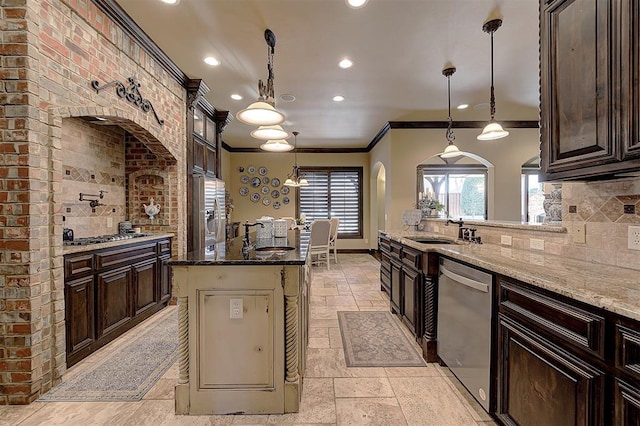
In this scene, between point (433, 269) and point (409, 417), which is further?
point (433, 269)

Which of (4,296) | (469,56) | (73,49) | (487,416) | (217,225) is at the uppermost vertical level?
(469,56)

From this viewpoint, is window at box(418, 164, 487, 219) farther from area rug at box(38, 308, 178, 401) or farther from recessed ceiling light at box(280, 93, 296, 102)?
area rug at box(38, 308, 178, 401)

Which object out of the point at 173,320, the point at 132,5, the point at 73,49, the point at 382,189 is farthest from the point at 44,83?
the point at 382,189

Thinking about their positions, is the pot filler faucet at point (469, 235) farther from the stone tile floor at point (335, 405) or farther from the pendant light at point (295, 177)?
the pendant light at point (295, 177)

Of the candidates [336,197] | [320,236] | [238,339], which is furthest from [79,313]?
[336,197]

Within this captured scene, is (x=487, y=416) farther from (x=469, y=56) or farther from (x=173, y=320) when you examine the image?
(x=469, y=56)

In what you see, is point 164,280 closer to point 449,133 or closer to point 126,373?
point 126,373

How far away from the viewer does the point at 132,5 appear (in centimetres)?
250

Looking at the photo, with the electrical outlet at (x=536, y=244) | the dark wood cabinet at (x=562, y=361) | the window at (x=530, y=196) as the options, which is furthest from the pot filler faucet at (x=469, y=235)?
the window at (x=530, y=196)

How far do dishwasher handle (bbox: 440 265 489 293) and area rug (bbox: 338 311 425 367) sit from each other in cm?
83

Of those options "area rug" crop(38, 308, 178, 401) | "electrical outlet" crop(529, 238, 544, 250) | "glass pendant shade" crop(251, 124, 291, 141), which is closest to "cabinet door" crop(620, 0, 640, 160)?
"electrical outlet" crop(529, 238, 544, 250)

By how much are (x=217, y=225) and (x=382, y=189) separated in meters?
4.96

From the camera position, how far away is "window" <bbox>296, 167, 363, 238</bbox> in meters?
8.27

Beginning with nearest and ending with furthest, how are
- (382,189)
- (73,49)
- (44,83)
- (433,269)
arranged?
(44,83), (73,49), (433,269), (382,189)
